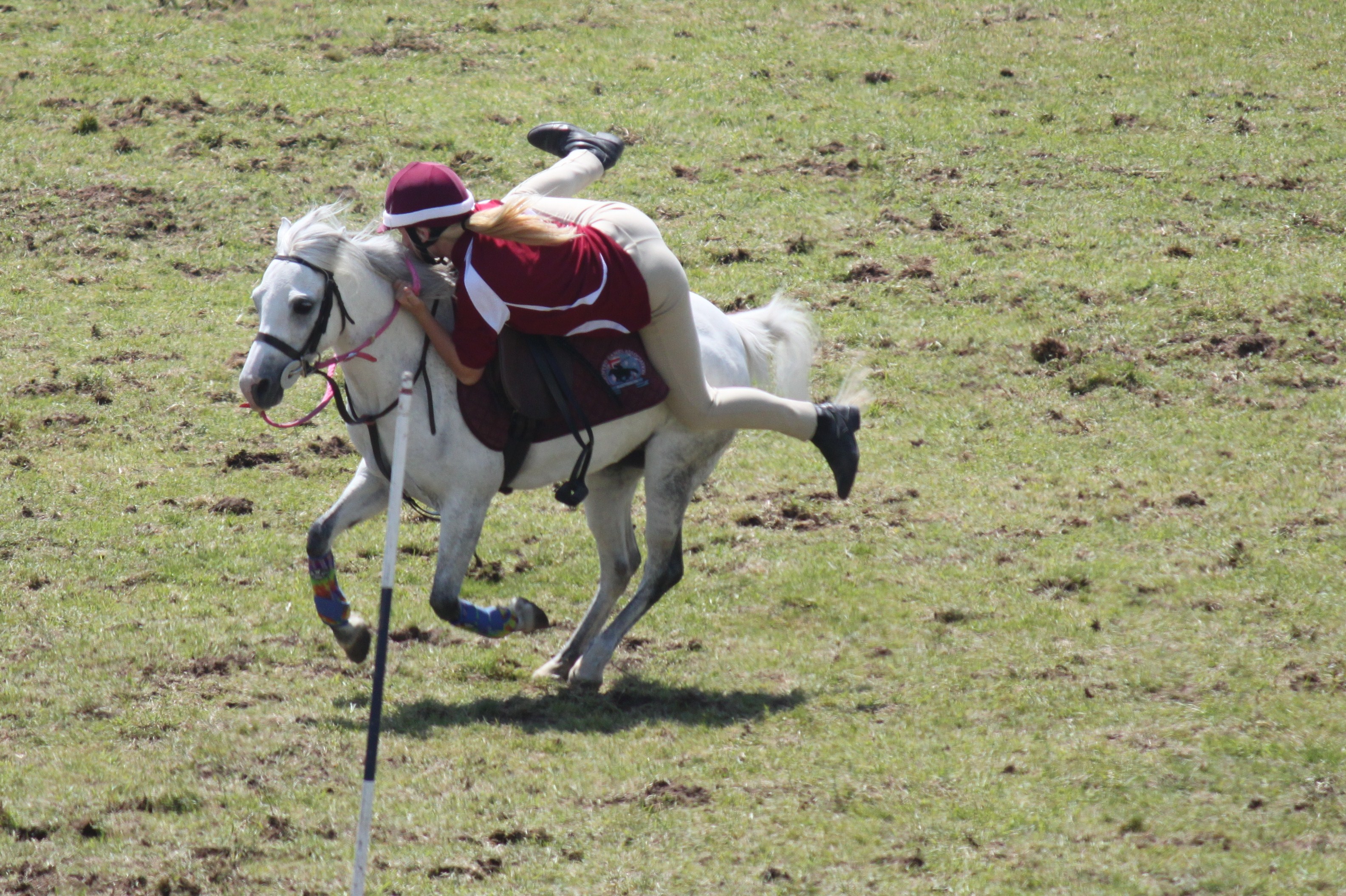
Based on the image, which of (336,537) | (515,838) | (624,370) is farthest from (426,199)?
(515,838)

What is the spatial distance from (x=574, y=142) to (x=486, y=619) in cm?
246

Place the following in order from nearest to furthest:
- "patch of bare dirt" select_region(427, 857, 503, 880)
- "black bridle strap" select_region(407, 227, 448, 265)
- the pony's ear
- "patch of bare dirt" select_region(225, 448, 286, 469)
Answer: "patch of bare dirt" select_region(427, 857, 503, 880), the pony's ear, "black bridle strap" select_region(407, 227, 448, 265), "patch of bare dirt" select_region(225, 448, 286, 469)

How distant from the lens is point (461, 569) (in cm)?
621

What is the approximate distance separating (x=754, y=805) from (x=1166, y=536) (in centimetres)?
362

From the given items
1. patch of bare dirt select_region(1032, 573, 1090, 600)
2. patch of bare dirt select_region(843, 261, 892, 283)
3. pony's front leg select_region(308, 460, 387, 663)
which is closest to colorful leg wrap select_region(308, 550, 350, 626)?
pony's front leg select_region(308, 460, 387, 663)

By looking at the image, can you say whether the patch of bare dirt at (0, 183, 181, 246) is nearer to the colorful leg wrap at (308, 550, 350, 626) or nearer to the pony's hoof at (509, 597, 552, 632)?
the colorful leg wrap at (308, 550, 350, 626)

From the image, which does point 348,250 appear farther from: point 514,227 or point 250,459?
point 250,459

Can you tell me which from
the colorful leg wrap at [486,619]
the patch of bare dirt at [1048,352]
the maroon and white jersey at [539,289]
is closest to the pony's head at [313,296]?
the maroon and white jersey at [539,289]

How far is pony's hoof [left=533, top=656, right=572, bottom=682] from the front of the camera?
6.78m

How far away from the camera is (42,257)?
11.9m

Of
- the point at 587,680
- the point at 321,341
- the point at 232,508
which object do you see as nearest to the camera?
the point at 321,341

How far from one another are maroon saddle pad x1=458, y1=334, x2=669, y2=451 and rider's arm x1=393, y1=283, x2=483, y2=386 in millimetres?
88

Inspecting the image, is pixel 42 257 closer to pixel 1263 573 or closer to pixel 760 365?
pixel 760 365

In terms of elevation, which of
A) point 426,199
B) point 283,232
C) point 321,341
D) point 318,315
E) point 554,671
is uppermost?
point 426,199
